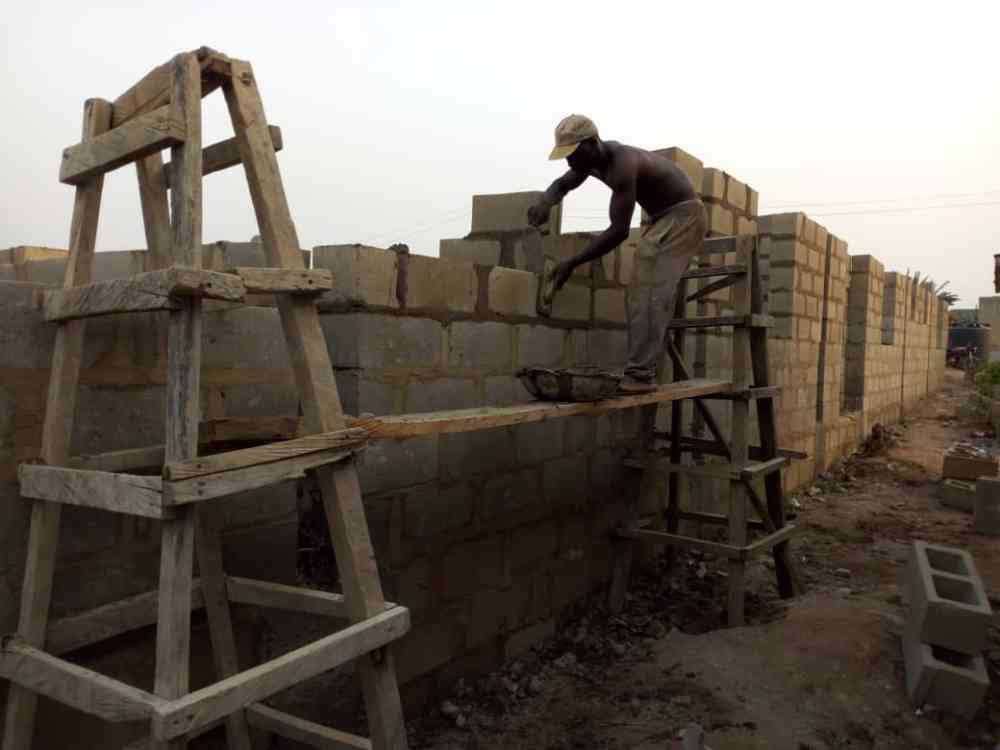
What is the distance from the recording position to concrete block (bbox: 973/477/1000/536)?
276 inches

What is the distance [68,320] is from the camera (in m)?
2.11

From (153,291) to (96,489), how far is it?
1.64 ft

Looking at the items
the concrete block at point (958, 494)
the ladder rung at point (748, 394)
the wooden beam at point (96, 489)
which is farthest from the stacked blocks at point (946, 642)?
the concrete block at point (958, 494)

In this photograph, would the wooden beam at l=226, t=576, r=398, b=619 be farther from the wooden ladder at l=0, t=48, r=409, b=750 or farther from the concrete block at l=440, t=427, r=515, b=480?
the concrete block at l=440, t=427, r=515, b=480

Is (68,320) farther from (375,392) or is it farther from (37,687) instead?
(375,392)

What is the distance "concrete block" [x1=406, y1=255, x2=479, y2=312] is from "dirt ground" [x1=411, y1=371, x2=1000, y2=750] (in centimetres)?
187

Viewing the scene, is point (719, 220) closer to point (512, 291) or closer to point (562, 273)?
point (562, 273)

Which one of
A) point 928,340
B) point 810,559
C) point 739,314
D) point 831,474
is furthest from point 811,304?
point 928,340

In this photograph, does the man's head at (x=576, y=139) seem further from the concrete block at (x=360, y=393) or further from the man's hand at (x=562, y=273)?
the concrete block at (x=360, y=393)

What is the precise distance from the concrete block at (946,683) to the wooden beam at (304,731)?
2.64 meters

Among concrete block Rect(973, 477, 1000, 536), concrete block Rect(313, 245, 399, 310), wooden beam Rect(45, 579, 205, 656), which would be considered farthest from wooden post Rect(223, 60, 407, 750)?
concrete block Rect(973, 477, 1000, 536)

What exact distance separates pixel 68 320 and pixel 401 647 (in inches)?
80.1

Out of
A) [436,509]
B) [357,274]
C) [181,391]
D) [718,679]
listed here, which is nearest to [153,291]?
[181,391]

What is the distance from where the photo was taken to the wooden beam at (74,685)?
67.2 inches
